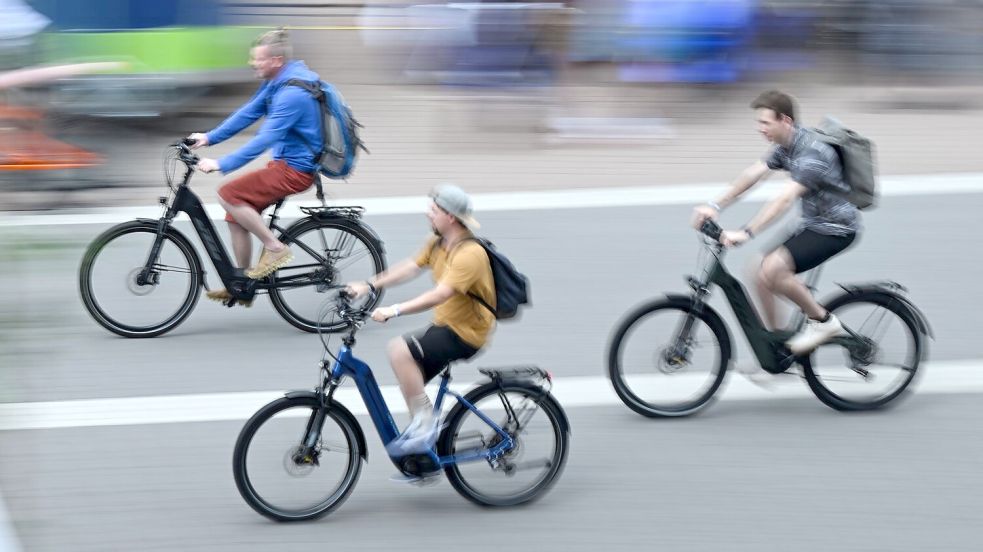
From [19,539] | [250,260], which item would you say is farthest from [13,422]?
[250,260]

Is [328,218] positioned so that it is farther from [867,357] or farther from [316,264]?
[867,357]

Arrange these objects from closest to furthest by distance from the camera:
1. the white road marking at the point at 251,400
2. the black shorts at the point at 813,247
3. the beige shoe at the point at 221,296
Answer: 1. the black shorts at the point at 813,247
2. the white road marking at the point at 251,400
3. the beige shoe at the point at 221,296

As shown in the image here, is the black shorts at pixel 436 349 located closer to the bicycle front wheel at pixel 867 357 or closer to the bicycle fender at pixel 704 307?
the bicycle fender at pixel 704 307

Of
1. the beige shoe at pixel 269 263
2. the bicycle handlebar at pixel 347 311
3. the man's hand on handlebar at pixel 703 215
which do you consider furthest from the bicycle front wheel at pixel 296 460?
the beige shoe at pixel 269 263

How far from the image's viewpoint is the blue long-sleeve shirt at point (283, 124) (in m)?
8.26

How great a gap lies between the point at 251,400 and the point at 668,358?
2450mm

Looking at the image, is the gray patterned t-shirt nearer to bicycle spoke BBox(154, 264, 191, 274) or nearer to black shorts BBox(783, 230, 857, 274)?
black shorts BBox(783, 230, 857, 274)

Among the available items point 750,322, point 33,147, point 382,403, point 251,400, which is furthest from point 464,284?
point 33,147

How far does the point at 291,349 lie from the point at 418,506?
2406 millimetres

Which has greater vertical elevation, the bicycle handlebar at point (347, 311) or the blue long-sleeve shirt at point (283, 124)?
the bicycle handlebar at point (347, 311)

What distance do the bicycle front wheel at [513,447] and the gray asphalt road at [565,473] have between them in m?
0.12

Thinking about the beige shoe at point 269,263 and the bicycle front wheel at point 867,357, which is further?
the beige shoe at point 269,263

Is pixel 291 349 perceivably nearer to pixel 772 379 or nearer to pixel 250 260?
pixel 250 260

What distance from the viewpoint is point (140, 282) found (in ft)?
27.8
